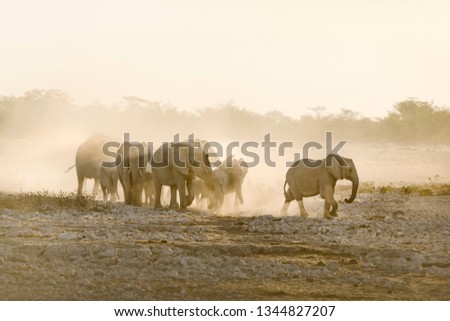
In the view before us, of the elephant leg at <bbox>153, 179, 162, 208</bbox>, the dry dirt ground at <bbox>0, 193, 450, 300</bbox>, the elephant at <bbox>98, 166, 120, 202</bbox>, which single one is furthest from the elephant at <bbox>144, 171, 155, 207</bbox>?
the dry dirt ground at <bbox>0, 193, 450, 300</bbox>

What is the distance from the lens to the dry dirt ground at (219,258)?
1222cm

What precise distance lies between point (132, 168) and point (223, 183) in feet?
6.64

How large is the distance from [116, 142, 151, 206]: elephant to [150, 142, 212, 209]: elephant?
0.79 meters

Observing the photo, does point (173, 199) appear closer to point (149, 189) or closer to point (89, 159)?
point (149, 189)

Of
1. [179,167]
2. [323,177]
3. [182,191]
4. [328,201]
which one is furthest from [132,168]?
[328,201]

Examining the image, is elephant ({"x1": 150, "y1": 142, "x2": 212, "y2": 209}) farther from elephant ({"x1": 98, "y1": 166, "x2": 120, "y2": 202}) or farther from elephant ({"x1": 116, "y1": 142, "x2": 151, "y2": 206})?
elephant ({"x1": 98, "y1": 166, "x2": 120, "y2": 202})

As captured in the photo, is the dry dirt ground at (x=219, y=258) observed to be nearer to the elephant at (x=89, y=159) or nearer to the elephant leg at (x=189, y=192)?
the elephant leg at (x=189, y=192)

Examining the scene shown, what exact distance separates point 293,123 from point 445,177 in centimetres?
2517

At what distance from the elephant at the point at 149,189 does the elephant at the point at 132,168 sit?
0.70 m

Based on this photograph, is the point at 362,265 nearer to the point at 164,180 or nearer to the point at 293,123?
the point at 164,180

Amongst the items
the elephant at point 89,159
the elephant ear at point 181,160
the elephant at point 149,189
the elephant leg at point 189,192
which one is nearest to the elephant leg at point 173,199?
the elephant leg at point 189,192

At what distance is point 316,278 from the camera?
42.5 ft

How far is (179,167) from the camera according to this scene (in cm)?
2272
